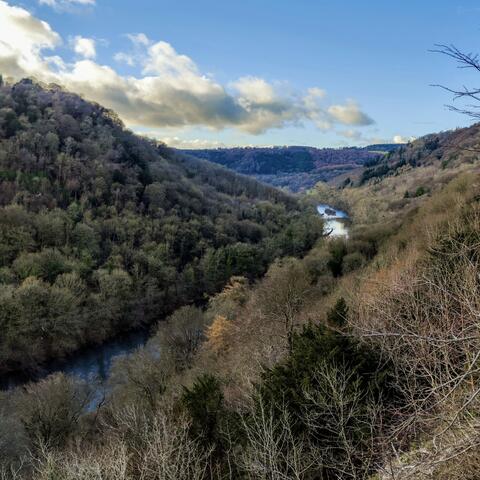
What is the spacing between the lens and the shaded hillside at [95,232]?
48.3 metres

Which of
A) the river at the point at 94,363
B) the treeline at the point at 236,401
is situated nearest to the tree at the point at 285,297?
the treeline at the point at 236,401

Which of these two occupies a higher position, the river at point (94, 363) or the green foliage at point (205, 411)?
the green foliage at point (205, 411)

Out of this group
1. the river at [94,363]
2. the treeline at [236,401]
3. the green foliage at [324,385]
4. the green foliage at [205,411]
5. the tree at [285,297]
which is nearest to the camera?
the treeline at [236,401]

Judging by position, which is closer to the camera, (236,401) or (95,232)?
(236,401)

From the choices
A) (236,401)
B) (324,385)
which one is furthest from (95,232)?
(324,385)

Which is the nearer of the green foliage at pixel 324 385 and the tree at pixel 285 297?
the green foliage at pixel 324 385

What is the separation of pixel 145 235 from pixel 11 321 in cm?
4404

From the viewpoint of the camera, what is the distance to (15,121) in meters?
111

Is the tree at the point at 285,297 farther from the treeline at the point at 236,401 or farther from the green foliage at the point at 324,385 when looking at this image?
the green foliage at the point at 324,385

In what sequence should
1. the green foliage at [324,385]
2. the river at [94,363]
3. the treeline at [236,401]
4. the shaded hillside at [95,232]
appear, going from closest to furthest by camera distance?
the treeline at [236,401]
the green foliage at [324,385]
the river at [94,363]
the shaded hillside at [95,232]

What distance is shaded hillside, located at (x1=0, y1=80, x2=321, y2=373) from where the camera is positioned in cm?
4834

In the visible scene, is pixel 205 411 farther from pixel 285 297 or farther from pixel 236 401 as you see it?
pixel 285 297

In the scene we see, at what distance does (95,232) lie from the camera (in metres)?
79.9

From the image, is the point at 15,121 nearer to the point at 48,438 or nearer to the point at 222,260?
the point at 222,260
